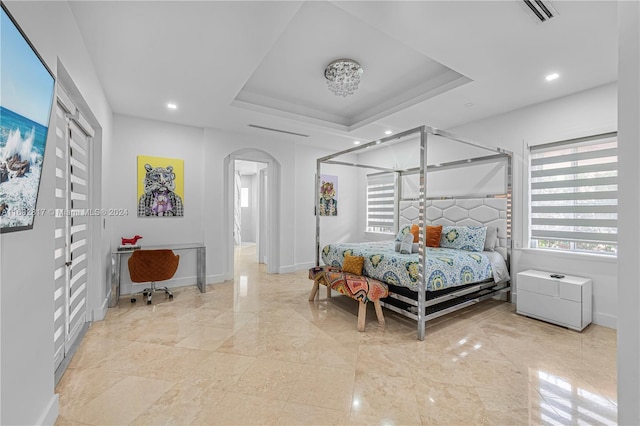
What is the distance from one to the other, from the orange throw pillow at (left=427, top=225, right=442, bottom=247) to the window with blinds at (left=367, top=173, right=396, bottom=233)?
1360mm

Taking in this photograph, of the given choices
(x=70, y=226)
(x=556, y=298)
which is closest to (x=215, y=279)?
(x=70, y=226)

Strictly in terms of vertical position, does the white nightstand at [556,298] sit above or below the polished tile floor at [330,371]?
above

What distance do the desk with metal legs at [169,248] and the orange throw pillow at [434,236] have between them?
3412 millimetres

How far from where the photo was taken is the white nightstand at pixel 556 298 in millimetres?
2934

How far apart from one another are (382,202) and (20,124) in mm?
5528

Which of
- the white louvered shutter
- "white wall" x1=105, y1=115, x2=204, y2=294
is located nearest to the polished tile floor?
the white louvered shutter

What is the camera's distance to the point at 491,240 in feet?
12.9

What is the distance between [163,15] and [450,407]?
3.32 meters

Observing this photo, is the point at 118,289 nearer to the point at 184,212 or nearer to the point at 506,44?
the point at 184,212

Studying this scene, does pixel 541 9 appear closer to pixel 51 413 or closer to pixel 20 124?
pixel 20 124

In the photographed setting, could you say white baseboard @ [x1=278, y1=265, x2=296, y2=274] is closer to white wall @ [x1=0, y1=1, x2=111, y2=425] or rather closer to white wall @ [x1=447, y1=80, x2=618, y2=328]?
white wall @ [x1=447, y1=80, x2=618, y2=328]

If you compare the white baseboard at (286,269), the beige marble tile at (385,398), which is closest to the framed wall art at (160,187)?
the white baseboard at (286,269)

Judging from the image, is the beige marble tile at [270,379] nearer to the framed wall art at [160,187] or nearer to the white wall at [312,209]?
the framed wall art at [160,187]

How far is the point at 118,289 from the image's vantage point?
3.73m
